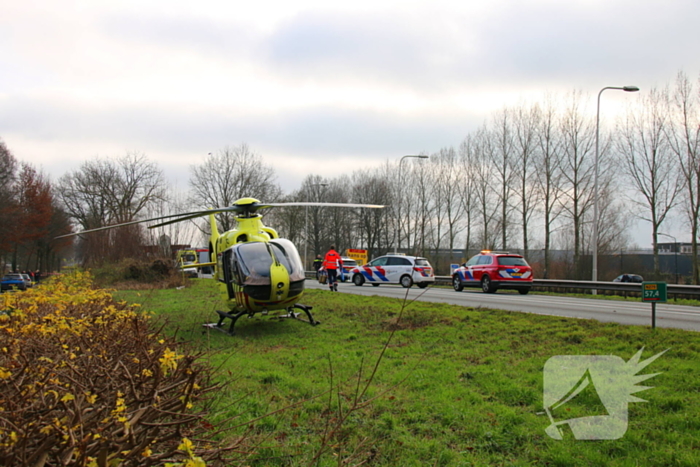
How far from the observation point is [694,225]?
3148 cm

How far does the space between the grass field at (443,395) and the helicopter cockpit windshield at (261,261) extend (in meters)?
1.25

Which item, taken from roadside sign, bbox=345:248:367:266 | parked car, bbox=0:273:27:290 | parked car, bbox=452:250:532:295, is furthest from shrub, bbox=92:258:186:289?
parked car, bbox=452:250:532:295

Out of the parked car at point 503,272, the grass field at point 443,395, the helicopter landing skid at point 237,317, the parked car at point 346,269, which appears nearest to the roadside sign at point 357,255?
the parked car at point 346,269

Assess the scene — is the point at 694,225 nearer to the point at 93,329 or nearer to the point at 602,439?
the point at 602,439

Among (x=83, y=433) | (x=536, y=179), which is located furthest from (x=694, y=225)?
(x=83, y=433)

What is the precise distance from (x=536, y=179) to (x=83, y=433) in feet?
134

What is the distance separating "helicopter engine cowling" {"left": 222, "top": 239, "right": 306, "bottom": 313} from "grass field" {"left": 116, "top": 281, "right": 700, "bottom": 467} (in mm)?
757

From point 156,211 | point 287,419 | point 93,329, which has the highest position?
point 156,211

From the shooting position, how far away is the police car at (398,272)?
1025 inches

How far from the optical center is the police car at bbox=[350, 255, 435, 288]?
26.0 metres

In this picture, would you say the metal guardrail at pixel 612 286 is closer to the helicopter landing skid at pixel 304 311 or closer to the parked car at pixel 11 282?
the helicopter landing skid at pixel 304 311

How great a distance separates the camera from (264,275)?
10.5m

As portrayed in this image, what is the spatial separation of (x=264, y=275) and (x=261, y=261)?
336mm

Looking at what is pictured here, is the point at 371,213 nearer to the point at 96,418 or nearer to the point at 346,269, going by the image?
the point at 346,269
